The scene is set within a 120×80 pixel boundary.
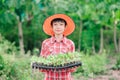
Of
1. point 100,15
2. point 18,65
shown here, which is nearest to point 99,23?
point 100,15

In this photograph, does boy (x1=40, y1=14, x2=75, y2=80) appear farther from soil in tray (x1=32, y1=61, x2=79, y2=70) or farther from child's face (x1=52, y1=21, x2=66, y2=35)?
soil in tray (x1=32, y1=61, x2=79, y2=70)

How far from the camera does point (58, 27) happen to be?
5090 millimetres

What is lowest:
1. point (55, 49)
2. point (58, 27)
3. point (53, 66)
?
point (53, 66)

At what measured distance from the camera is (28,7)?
31.4ft

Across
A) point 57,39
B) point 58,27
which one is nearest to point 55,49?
point 57,39

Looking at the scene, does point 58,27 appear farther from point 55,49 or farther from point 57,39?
point 55,49

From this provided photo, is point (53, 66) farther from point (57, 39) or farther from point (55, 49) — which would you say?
point (57, 39)

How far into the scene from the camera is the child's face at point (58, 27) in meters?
5.10

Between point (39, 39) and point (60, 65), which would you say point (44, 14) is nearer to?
point (39, 39)

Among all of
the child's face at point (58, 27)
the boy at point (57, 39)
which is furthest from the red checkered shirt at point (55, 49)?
the child's face at point (58, 27)

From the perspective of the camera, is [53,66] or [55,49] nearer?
[53,66]

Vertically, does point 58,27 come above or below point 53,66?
above

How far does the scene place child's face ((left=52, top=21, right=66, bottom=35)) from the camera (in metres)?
5.10

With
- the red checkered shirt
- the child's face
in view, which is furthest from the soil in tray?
the child's face
